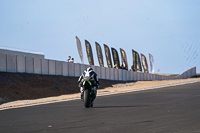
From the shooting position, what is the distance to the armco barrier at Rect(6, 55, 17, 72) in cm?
2917

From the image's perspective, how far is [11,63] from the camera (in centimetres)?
2948

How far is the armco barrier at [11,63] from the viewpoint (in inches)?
1148

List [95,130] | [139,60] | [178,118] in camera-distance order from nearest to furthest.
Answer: [95,130] < [178,118] < [139,60]

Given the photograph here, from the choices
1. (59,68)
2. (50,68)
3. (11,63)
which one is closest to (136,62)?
(59,68)

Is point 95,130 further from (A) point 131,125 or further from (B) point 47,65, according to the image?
(B) point 47,65

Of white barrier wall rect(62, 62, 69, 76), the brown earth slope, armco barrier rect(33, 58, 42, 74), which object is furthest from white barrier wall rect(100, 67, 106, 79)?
armco barrier rect(33, 58, 42, 74)

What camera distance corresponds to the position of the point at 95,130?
793cm

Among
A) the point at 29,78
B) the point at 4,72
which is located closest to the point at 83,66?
the point at 29,78

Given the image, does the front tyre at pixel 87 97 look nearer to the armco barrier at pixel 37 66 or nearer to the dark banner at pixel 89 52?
the armco barrier at pixel 37 66

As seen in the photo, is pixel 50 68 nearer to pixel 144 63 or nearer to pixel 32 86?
pixel 32 86

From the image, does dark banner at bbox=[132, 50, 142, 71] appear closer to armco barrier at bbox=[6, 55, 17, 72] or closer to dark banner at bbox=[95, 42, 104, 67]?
dark banner at bbox=[95, 42, 104, 67]

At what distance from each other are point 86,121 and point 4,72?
2073 centimetres

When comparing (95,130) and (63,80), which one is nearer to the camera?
(95,130)

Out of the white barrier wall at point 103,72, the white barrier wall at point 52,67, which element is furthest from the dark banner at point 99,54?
the white barrier wall at point 52,67
